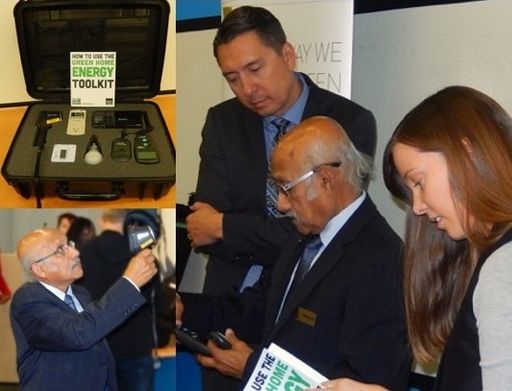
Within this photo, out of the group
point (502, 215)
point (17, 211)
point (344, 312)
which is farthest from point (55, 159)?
point (502, 215)

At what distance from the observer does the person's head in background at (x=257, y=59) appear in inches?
83.7

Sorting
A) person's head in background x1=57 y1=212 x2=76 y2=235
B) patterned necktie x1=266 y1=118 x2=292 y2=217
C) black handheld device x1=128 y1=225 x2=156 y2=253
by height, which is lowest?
black handheld device x1=128 y1=225 x2=156 y2=253

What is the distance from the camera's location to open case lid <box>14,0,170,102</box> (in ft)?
7.16

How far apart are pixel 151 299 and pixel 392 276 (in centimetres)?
93

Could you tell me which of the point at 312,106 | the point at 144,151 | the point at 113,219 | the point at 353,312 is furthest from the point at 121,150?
the point at 353,312

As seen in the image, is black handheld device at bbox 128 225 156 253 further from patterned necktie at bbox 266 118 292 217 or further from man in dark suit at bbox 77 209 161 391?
patterned necktie at bbox 266 118 292 217

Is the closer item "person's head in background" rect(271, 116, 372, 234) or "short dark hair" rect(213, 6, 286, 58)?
"person's head in background" rect(271, 116, 372, 234)

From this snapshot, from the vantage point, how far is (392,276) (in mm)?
1771

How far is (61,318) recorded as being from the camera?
2.27 m

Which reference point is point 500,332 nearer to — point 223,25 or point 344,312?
point 344,312

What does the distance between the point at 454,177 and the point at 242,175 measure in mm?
1088

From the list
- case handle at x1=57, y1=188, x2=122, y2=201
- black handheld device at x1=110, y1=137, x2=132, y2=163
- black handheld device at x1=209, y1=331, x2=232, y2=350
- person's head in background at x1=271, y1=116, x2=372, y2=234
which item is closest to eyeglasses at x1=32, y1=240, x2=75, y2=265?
case handle at x1=57, y1=188, x2=122, y2=201

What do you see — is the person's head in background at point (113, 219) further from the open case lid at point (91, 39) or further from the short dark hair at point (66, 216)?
the open case lid at point (91, 39)

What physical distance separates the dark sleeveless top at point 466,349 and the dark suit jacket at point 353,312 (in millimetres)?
440
